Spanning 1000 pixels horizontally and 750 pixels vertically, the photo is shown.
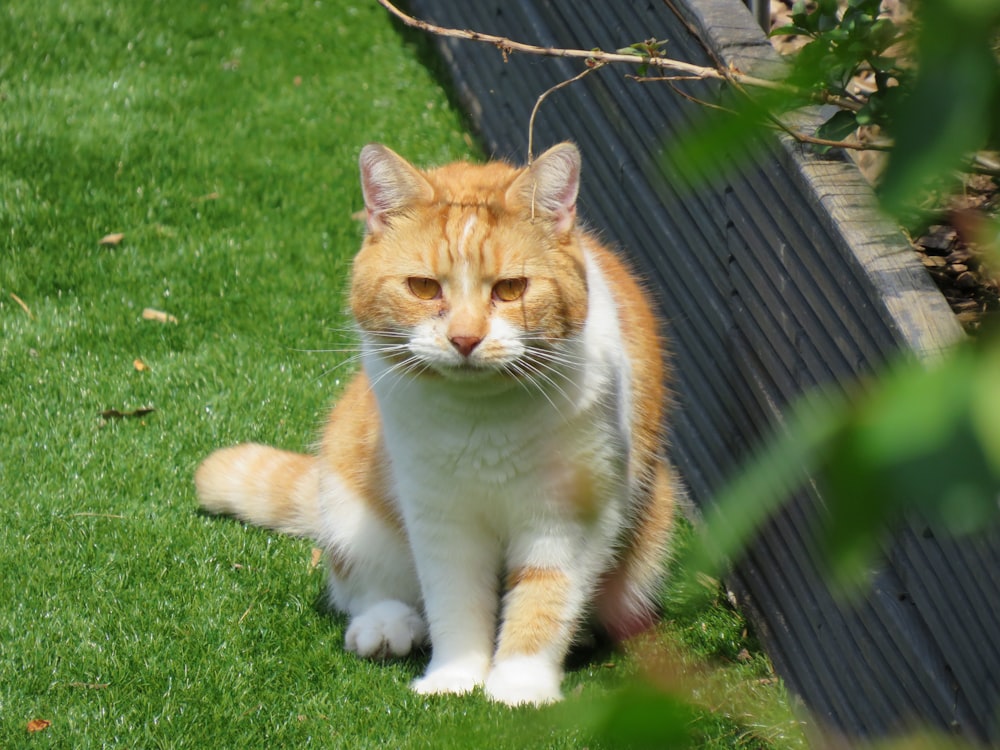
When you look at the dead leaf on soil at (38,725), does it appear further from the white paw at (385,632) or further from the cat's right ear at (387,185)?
the cat's right ear at (387,185)

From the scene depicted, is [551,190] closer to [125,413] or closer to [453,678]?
[453,678]

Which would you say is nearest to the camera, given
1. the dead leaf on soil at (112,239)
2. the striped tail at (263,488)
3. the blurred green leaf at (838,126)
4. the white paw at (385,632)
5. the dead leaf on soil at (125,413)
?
the blurred green leaf at (838,126)

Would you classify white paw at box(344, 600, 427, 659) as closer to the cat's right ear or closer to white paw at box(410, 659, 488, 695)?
white paw at box(410, 659, 488, 695)

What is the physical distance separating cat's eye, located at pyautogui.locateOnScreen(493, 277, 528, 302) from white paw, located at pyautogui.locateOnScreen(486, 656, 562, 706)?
37.9 inches

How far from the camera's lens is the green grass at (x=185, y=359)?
307 cm

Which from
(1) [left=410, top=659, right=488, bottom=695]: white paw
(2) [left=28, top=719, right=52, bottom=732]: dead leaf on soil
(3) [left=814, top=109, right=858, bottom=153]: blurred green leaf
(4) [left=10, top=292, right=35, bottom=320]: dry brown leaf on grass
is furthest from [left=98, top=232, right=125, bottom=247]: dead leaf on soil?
(3) [left=814, top=109, right=858, bottom=153]: blurred green leaf

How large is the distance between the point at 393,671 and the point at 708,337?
139 centimetres

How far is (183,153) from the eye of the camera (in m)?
5.96

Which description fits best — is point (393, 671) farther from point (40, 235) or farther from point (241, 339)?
point (40, 235)

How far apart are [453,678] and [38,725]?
1.05 metres

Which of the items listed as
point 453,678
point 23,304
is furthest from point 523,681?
point 23,304

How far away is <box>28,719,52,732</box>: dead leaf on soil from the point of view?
2.88m

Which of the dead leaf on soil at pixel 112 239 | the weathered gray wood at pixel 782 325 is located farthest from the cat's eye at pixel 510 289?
the dead leaf on soil at pixel 112 239

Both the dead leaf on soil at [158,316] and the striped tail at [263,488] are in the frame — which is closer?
the striped tail at [263,488]
